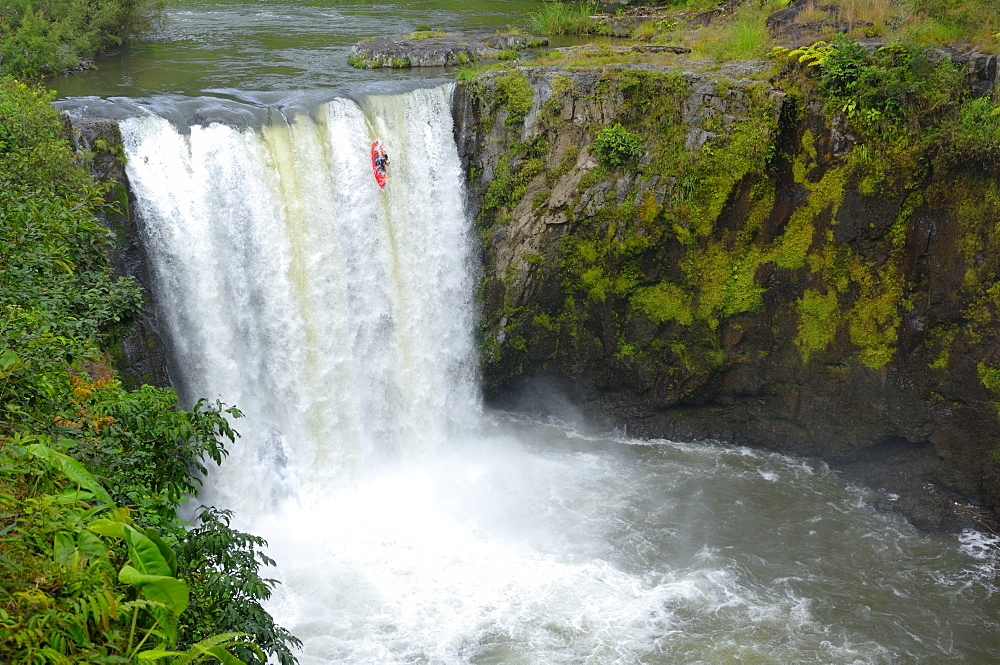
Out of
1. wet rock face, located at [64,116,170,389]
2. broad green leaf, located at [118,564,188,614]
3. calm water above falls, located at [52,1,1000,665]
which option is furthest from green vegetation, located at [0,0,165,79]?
broad green leaf, located at [118,564,188,614]

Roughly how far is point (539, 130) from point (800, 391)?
24.0ft

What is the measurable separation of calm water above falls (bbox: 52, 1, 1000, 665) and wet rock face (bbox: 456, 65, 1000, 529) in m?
0.80

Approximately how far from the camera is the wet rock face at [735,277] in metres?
14.3

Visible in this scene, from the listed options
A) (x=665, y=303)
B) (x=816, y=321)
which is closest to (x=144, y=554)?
(x=665, y=303)

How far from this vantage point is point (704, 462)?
16078mm

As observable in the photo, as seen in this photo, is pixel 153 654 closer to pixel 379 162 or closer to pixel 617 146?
pixel 379 162

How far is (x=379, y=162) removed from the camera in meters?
14.7

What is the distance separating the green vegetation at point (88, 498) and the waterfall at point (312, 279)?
3.75m

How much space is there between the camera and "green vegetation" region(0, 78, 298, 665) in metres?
→ 4.40

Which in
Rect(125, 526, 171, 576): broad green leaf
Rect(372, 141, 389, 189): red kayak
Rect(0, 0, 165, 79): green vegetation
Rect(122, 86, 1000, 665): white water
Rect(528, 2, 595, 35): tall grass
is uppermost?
Rect(528, 2, 595, 35): tall grass

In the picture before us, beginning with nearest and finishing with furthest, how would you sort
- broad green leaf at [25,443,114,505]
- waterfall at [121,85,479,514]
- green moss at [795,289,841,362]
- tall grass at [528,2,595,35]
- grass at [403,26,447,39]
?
broad green leaf at [25,443,114,505] → waterfall at [121,85,479,514] → green moss at [795,289,841,362] → grass at [403,26,447,39] → tall grass at [528,2,595,35]

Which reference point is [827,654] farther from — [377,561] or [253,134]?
[253,134]

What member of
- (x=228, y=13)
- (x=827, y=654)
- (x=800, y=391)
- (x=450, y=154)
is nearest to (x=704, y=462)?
(x=800, y=391)

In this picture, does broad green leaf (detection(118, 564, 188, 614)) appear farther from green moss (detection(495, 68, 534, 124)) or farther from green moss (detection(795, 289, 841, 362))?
green moss (detection(795, 289, 841, 362))
